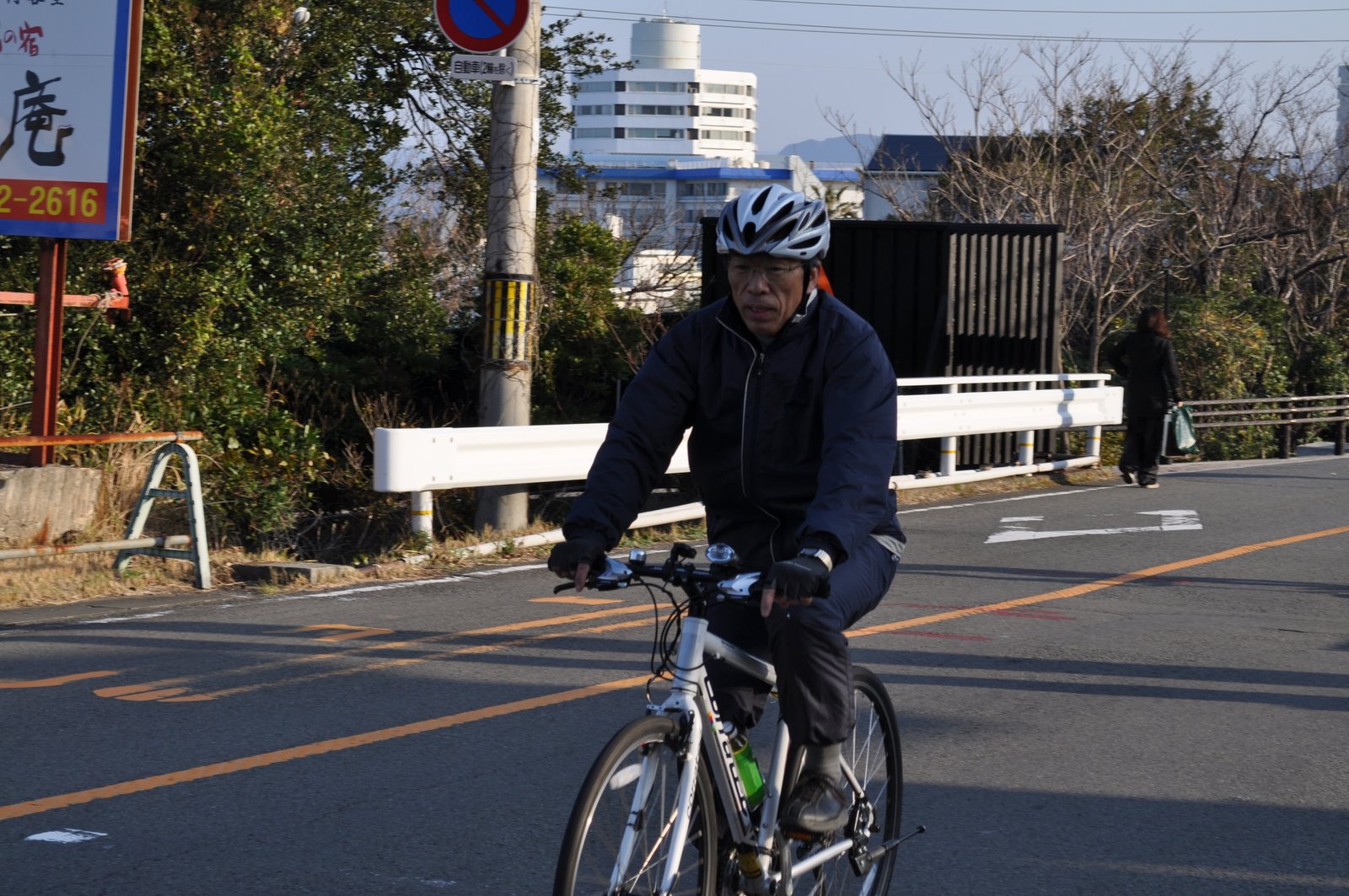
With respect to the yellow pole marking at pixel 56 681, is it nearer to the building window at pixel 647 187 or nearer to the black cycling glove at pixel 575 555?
the black cycling glove at pixel 575 555

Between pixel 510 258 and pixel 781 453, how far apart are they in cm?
836

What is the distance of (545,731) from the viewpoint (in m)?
6.32

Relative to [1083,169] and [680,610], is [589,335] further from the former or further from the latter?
[680,610]

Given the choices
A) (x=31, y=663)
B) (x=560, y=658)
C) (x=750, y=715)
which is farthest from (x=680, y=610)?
(x=31, y=663)

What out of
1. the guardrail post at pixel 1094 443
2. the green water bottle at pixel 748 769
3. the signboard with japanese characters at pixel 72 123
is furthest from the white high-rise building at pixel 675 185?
the green water bottle at pixel 748 769

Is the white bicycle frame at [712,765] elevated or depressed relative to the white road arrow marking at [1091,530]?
depressed

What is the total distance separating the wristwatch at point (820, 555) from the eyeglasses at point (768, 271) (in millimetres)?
680

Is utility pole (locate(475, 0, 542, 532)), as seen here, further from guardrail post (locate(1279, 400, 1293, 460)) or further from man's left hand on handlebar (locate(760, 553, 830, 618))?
guardrail post (locate(1279, 400, 1293, 460))

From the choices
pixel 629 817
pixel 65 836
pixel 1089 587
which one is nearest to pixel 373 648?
pixel 65 836

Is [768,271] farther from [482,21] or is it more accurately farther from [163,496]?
[482,21]

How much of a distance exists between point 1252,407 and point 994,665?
23.2 metres

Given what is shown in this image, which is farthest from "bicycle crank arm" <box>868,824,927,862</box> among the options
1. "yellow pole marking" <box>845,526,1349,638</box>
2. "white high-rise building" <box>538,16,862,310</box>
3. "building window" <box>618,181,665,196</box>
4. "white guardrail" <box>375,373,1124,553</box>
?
"building window" <box>618,181,665,196</box>

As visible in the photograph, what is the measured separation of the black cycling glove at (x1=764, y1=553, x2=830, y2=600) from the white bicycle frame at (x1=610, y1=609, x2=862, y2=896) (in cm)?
22

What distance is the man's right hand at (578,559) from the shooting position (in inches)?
136
